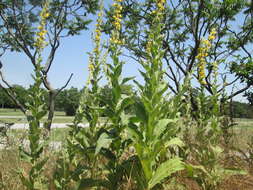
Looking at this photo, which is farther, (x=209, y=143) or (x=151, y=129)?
(x=209, y=143)

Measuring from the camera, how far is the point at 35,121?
2.44m

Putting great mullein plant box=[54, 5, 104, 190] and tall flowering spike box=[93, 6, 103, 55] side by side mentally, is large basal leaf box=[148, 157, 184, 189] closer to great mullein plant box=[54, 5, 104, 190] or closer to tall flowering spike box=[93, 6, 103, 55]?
great mullein plant box=[54, 5, 104, 190]

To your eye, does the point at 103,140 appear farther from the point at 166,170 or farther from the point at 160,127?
the point at 166,170

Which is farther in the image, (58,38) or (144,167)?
(58,38)

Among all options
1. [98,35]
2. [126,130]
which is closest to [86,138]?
[126,130]

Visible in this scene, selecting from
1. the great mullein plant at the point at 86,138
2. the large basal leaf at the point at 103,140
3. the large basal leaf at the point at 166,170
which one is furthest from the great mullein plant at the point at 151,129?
the great mullein plant at the point at 86,138

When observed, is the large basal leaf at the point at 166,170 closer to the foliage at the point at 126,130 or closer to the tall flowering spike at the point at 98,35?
the foliage at the point at 126,130

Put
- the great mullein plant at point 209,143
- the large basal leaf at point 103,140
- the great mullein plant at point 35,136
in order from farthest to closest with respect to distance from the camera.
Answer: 1. the great mullein plant at point 209,143
2. the great mullein plant at point 35,136
3. the large basal leaf at point 103,140

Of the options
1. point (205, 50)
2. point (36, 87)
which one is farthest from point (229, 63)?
point (36, 87)

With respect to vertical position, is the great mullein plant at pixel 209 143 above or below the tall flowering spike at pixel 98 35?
below

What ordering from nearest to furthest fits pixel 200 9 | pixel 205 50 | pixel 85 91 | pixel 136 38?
pixel 85 91, pixel 205 50, pixel 200 9, pixel 136 38

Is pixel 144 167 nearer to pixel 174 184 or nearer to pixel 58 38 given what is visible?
pixel 174 184

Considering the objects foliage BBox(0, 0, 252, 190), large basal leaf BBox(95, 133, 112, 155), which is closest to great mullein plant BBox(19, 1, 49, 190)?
foliage BBox(0, 0, 252, 190)

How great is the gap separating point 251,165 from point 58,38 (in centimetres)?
788
